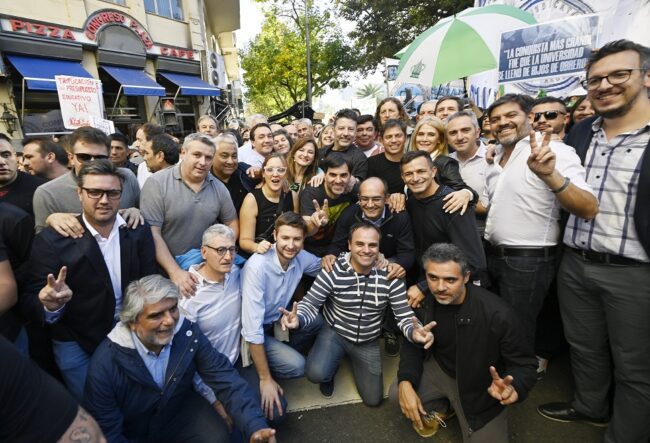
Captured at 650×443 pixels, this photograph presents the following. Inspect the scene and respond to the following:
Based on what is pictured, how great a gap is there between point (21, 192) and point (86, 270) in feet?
4.78

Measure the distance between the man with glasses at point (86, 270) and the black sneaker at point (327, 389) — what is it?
A: 6.32ft

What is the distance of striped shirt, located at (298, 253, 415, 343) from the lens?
3002 mm

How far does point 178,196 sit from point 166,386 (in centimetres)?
164

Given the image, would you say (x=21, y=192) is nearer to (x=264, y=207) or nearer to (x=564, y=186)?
(x=264, y=207)

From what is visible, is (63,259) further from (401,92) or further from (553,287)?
(401,92)

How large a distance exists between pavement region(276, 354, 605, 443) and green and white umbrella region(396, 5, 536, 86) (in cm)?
357

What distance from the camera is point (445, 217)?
113 inches

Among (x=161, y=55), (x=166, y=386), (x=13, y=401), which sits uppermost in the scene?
(x=161, y=55)

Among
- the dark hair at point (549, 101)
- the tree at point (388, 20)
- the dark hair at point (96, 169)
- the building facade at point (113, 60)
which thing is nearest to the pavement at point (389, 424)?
the dark hair at point (96, 169)

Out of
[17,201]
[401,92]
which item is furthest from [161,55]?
[17,201]

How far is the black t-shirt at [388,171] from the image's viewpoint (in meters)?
3.89

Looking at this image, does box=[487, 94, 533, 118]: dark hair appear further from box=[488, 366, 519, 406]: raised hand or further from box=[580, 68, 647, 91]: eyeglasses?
box=[488, 366, 519, 406]: raised hand

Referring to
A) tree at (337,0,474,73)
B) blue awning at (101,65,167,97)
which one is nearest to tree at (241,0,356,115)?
tree at (337,0,474,73)

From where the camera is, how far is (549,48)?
4078 mm
